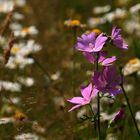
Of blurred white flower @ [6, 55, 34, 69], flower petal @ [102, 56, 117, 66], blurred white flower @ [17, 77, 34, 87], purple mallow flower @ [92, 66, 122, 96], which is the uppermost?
flower petal @ [102, 56, 117, 66]

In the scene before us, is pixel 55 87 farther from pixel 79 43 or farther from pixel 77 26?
pixel 79 43

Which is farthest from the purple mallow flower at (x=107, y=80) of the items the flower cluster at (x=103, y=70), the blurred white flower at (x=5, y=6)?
the blurred white flower at (x=5, y=6)

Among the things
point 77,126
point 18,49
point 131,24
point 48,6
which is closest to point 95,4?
point 48,6

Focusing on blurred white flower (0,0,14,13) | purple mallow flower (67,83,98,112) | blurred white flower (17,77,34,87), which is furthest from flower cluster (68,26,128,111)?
blurred white flower (0,0,14,13)

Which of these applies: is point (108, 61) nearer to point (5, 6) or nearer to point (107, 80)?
point (107, 80)

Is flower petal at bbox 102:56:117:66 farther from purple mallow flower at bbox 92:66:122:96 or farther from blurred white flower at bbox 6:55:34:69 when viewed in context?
blurred white flower at bbox 6:55:34:69

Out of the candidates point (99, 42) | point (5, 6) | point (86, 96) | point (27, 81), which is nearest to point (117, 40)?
point (99, 42)
